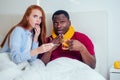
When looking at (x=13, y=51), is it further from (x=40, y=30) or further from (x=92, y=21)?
(x=92, y=21)

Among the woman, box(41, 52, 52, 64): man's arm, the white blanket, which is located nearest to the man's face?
the woman

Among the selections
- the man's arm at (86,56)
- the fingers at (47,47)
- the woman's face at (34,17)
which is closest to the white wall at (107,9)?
the man's arm at (86,56)

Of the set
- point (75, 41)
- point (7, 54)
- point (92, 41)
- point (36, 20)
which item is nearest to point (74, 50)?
point (75, 41)

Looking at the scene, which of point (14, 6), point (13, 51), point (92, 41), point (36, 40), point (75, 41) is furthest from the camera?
point (14, 6)

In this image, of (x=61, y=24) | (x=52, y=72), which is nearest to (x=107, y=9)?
(x=61, y=24)

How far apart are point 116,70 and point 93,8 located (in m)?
0.75

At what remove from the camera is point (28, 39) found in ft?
6.78

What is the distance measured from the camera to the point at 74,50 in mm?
2070

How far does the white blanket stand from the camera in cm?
148

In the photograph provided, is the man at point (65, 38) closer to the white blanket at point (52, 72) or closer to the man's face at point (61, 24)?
the man's face at point (61, 24)

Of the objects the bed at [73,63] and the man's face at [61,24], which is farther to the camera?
the man's face at [61,24]

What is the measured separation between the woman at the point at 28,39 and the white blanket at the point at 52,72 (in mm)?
99

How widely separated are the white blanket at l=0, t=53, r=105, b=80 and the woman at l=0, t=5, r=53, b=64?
0.10 m

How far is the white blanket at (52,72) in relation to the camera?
1483mm
